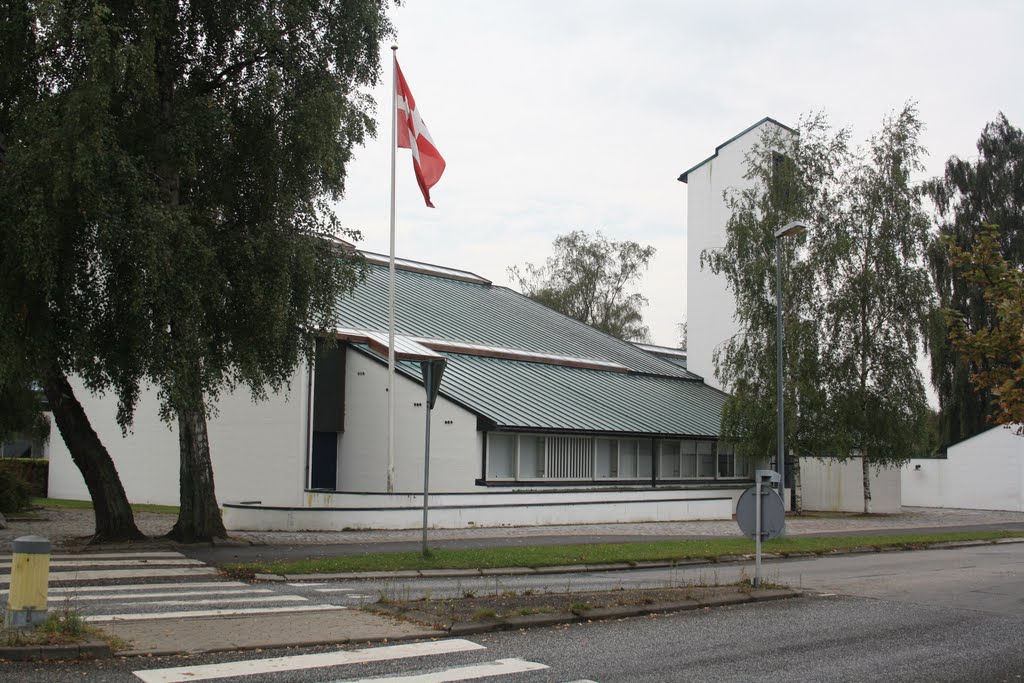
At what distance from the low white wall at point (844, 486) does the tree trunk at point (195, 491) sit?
2707 centimetres

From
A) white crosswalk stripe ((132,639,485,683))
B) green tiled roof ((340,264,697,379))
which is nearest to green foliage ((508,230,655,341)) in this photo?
green tiled roof ((340,264,697,379))

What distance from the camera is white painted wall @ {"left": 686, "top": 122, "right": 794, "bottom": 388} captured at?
147ft

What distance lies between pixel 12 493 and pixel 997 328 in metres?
23.8

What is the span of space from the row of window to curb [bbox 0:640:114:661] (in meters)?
20.2

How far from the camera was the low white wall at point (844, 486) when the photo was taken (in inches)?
1549

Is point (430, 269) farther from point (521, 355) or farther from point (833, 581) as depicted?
point (833, 581)

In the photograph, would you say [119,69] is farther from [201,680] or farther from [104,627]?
[201,680]

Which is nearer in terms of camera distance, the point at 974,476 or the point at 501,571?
the point at 501,571

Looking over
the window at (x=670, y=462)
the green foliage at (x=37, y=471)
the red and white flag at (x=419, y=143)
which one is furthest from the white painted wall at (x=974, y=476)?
the green foliage at (x=37, y=471)

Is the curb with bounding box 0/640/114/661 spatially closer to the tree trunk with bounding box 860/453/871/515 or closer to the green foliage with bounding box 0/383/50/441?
the green foliage with bounding box 0/383/50/441

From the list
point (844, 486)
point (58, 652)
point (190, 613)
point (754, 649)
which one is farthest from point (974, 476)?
point (58, 652)

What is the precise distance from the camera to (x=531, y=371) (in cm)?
3578

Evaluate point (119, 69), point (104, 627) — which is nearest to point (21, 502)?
point (119, 69)

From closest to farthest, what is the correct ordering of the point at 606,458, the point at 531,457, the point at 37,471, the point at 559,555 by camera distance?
the point at 559,555, the point at 531,457, the point at 606,458, the point at 37,471
